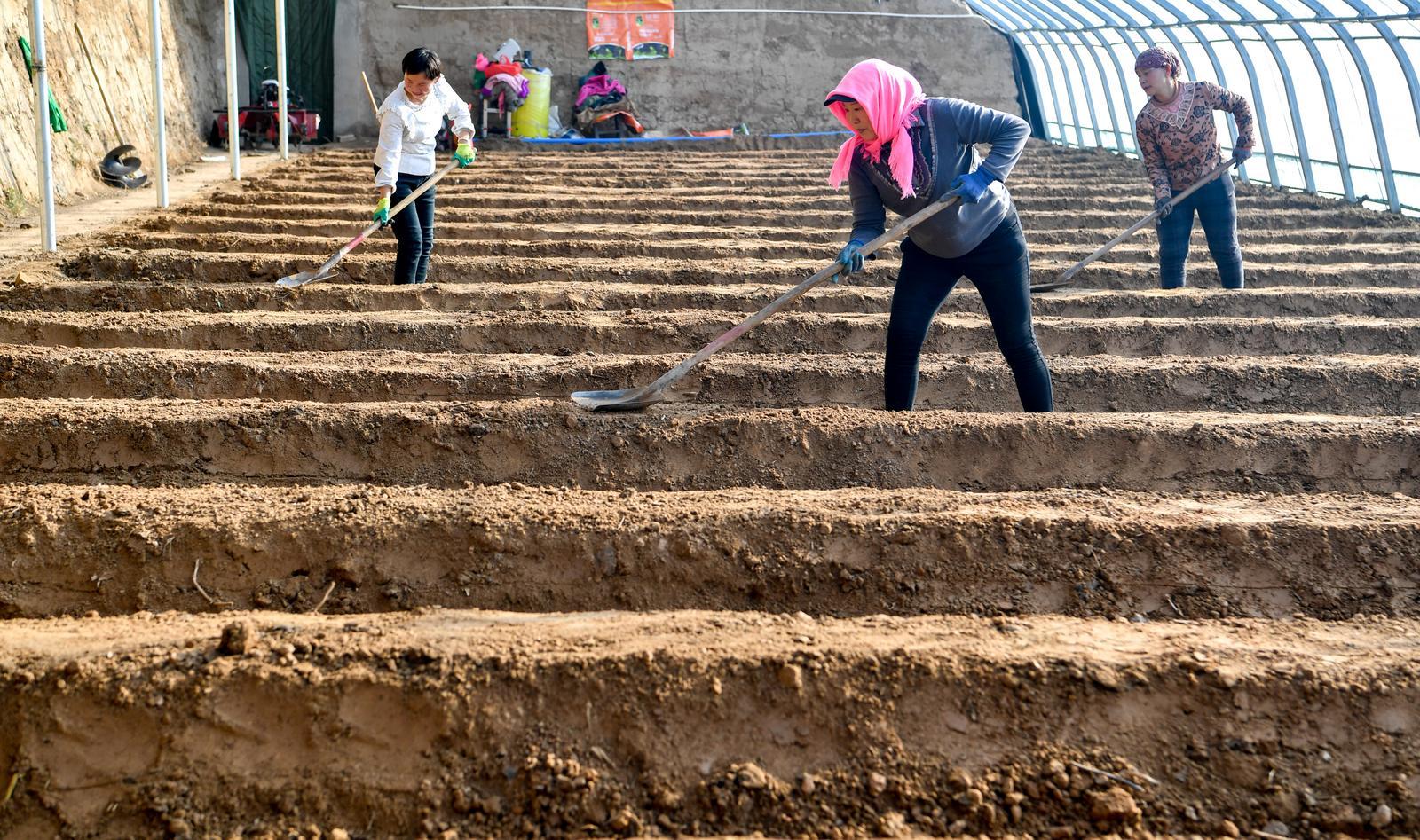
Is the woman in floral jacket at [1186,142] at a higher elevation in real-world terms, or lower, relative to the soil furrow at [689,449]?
higher

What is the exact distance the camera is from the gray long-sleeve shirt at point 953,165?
3787 mm

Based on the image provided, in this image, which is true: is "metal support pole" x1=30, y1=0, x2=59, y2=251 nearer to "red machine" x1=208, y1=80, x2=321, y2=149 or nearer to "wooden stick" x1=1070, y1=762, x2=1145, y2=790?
"wooden stick" x1=1070, y1=762, x2=1145, y2=790

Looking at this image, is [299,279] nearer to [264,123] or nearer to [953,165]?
[953,165]

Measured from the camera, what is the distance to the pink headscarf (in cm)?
358

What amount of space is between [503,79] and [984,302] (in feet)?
36.7

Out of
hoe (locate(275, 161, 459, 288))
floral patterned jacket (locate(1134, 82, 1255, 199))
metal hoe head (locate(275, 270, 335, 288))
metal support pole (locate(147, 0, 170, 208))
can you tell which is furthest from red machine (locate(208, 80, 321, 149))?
floral patterned jacket (locate(1134, 82, 1255, 199))

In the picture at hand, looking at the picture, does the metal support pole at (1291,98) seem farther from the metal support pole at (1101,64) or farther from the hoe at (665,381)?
the hoe at (665,381)

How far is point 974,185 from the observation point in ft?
12.2

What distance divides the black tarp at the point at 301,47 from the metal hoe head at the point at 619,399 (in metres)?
11.8

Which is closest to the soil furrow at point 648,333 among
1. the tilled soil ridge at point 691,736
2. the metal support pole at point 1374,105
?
the tilled soil ridge at point 691,736

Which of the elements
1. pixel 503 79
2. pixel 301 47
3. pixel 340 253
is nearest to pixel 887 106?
pixel 340 253

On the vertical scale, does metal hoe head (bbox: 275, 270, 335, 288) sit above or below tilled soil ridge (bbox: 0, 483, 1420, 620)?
above

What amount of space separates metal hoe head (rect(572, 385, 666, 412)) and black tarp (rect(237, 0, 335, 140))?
1180 centimetres

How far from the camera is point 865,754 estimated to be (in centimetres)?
242
